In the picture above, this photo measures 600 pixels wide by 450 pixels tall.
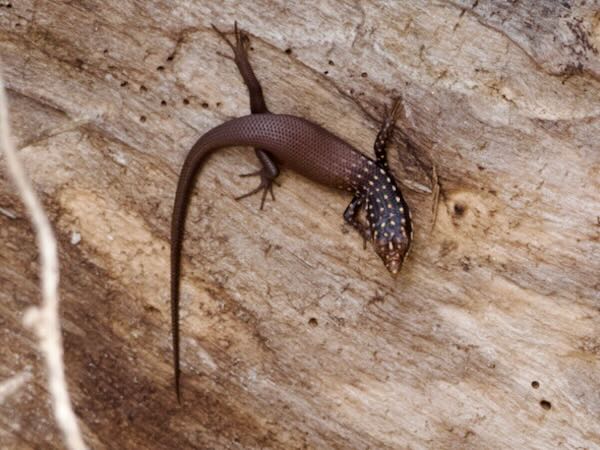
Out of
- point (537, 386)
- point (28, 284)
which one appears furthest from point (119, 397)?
point (537, 386)

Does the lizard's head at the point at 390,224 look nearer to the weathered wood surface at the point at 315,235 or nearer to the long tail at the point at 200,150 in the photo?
the weathered wood surface at the point at 315,235

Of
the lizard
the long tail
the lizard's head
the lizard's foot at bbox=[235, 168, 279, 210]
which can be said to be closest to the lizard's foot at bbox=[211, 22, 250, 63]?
the lizard

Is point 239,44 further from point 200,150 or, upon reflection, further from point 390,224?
point 390,224

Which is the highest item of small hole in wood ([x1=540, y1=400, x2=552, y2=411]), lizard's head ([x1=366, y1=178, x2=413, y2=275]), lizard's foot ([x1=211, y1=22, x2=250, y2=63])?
lizard's foot ([x1=211, y1=22, x2=250, y2=63])

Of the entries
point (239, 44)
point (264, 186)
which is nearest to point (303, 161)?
point (264, 186)

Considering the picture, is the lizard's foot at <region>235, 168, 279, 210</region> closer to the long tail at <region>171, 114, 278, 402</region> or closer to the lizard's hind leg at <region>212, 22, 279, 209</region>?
the lizard's hind leg at <region>212, 22, 279, 209</region>

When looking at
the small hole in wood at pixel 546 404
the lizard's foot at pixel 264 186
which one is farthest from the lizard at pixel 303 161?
the small hole in wood at pixel 546 404
